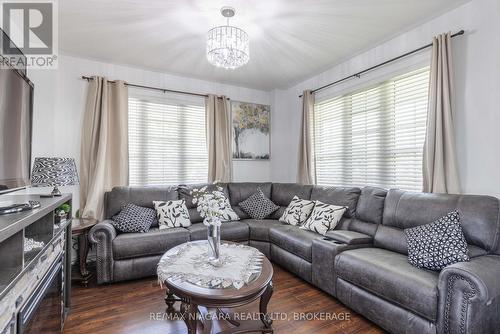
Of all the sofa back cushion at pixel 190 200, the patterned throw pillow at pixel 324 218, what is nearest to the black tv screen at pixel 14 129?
the sofa back cushion at pixel 190 200

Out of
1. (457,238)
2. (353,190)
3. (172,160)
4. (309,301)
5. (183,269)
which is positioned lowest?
(309,301)

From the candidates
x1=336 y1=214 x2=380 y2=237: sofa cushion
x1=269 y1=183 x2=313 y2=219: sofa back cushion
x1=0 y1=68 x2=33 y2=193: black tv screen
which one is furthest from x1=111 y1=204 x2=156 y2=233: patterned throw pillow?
x1=336 y1=214 x2=380 y2=237: sofa cushion

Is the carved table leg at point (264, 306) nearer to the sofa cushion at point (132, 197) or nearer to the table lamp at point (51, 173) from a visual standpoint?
the table lamp at point (51, 173)

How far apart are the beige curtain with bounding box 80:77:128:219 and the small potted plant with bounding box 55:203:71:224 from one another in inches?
44.5

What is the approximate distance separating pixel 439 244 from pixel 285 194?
90.9 inches

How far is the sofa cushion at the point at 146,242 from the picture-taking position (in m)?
2.71

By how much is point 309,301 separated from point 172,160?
9.00 ft

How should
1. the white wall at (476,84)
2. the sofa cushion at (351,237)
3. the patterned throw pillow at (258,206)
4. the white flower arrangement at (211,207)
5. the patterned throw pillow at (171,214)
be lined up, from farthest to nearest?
1. the patterned throw pillow at (258,206)
2. the patterned throw pillow at (171,214)
3. the sofa cushion at (351,237)
4. the white wall at (476,84)
5. the white flower arrangement at (211,207)

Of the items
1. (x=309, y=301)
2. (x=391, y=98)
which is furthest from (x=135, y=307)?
(x=391, y=98)

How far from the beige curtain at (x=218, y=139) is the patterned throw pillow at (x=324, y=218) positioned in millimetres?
1669

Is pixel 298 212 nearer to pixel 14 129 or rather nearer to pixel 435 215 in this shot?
pixel 435 215

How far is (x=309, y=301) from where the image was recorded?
7.89 feet

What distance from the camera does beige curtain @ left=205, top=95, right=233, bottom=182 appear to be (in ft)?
13.6

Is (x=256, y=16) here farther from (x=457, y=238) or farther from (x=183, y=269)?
(x=457, y=238)
